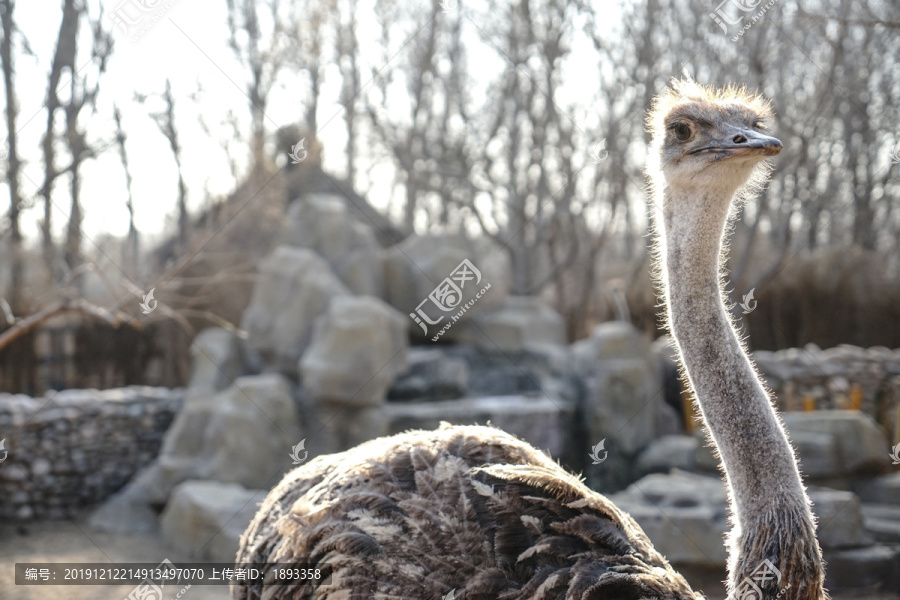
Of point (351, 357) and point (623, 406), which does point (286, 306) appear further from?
point (623, 406)

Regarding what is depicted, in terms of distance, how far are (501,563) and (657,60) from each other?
462 inches

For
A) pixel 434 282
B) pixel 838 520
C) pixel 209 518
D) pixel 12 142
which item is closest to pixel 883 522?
pixel 838 520

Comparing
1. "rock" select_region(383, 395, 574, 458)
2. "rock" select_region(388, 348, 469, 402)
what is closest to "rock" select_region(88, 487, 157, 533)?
"rock" select_region(383, 395, 574, 458)

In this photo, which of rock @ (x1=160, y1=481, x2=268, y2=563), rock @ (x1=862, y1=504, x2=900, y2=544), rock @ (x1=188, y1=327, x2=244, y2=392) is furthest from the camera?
rock @ (x1=188, y1=327, x2=244, y2=392)

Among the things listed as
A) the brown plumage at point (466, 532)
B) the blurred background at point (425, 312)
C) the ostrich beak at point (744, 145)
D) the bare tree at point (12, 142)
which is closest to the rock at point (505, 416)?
the blurred background at point (425, 312)

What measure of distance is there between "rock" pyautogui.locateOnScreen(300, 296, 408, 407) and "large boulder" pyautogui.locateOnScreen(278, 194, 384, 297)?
1611 mm

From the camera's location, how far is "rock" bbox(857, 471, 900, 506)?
656 cm

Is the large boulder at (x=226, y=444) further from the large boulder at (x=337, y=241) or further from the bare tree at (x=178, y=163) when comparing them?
the bare tree at (x=178, y=163)

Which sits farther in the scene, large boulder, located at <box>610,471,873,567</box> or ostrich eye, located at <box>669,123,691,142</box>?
large boulder, located at <box>610,471,873,567</box>

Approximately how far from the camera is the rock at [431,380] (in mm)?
8531

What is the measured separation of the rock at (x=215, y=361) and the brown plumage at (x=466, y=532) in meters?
5.92

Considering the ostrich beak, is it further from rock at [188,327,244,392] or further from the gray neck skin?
→ rock at [188,327,244,392]

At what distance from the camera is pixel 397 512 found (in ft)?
7.96

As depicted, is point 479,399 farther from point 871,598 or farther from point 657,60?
point 657,60
